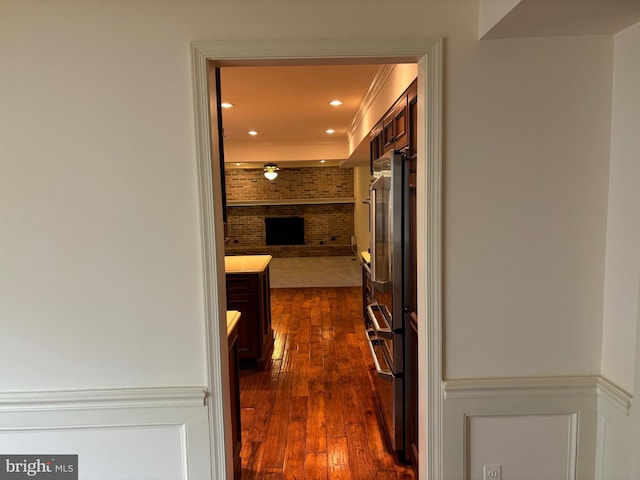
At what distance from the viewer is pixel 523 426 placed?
5.23ft

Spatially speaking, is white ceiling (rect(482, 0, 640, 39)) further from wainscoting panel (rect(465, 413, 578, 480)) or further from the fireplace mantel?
A: the fireplace mantel

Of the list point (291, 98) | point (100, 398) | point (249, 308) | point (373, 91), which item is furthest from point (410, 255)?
point (291, 98)

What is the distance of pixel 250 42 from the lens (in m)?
1.42

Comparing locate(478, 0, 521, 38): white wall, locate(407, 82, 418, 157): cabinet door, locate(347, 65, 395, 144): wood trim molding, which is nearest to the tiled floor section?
locate(347, 65, 395, 144): wood trim molding

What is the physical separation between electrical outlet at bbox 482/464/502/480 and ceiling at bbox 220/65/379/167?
6.43ft

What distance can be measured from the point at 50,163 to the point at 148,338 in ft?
2.38

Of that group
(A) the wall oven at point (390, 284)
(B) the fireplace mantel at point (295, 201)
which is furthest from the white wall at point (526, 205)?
(B) the fireplace mantel at point (295, 201)

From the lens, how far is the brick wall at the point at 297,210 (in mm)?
10578

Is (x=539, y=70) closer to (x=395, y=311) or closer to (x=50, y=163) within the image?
(x=395, y=311)

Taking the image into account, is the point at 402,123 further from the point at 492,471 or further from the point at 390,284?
the point at 492,471

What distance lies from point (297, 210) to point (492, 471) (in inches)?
372

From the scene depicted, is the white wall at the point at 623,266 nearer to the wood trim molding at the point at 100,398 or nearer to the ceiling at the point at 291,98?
the ceiling at the point at 291,98

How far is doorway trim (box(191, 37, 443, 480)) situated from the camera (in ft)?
4.67

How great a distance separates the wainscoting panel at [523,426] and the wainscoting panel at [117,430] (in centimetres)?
97
